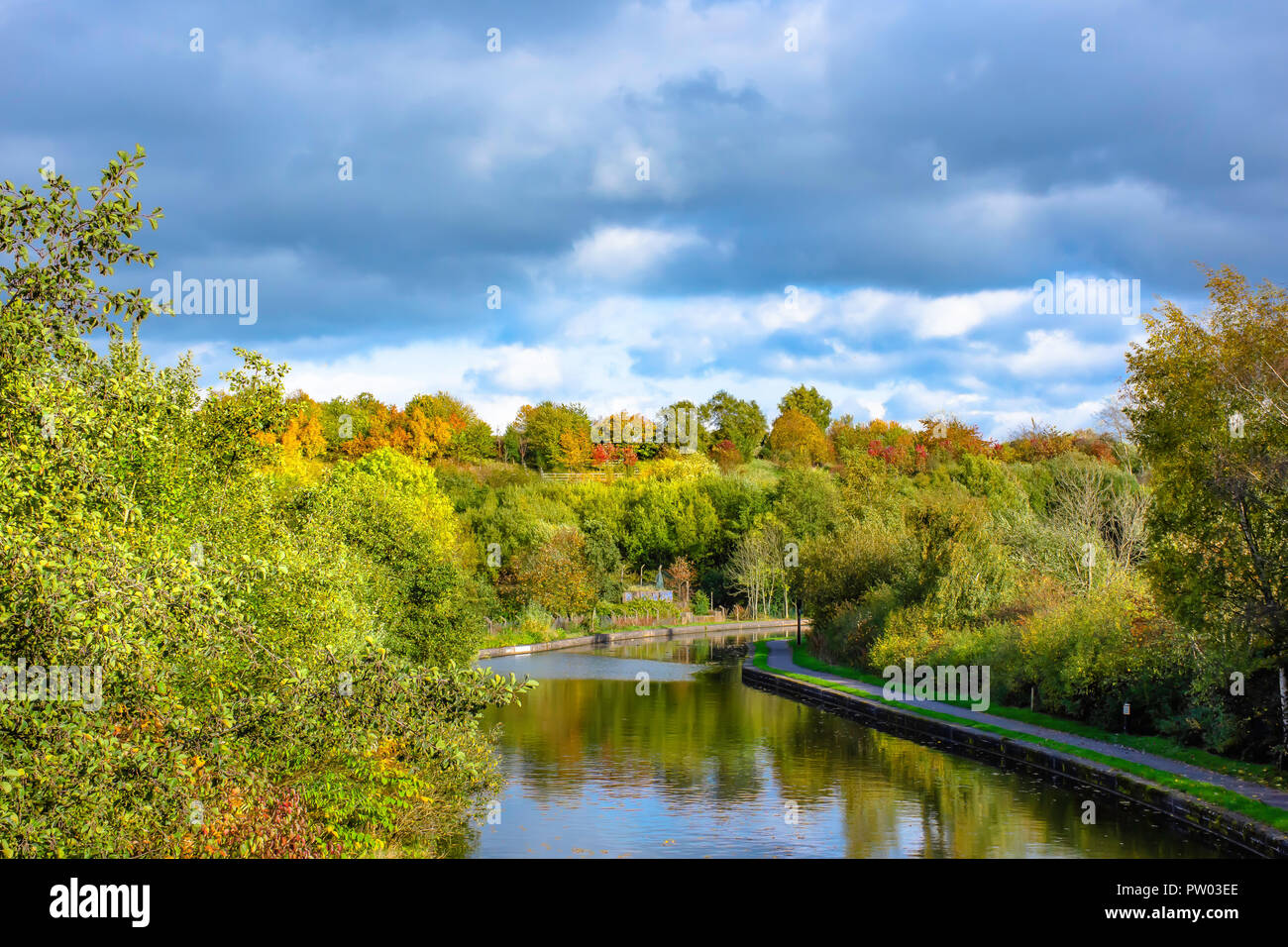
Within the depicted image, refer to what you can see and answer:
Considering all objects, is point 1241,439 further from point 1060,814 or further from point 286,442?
point 286,442

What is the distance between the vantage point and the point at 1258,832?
14.6 m

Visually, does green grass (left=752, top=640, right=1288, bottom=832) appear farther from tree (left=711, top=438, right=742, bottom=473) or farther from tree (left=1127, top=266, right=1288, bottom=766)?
tree (left=711, top=438, right=742, bottom=473)

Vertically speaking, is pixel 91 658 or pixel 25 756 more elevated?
pixel 91 658

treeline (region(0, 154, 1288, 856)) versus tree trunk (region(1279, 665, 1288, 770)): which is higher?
treeline (region(0, 154, 1288, 856))

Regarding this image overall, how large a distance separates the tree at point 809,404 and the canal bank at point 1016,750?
88.0 metres

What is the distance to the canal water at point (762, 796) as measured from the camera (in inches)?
634

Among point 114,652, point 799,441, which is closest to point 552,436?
point 799,441

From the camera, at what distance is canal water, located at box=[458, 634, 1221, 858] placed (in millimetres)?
16094

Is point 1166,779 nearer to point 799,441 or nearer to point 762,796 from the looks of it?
point 762,796

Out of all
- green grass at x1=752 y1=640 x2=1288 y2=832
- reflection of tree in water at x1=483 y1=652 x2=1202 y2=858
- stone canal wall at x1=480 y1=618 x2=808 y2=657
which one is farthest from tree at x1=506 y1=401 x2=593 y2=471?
green grass at x1=752 y1=640 x2=1288 y2=832

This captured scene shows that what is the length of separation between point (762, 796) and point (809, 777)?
2181 millimetres

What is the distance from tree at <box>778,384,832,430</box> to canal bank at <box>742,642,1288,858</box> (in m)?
88.0

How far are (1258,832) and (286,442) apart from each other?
237ft
